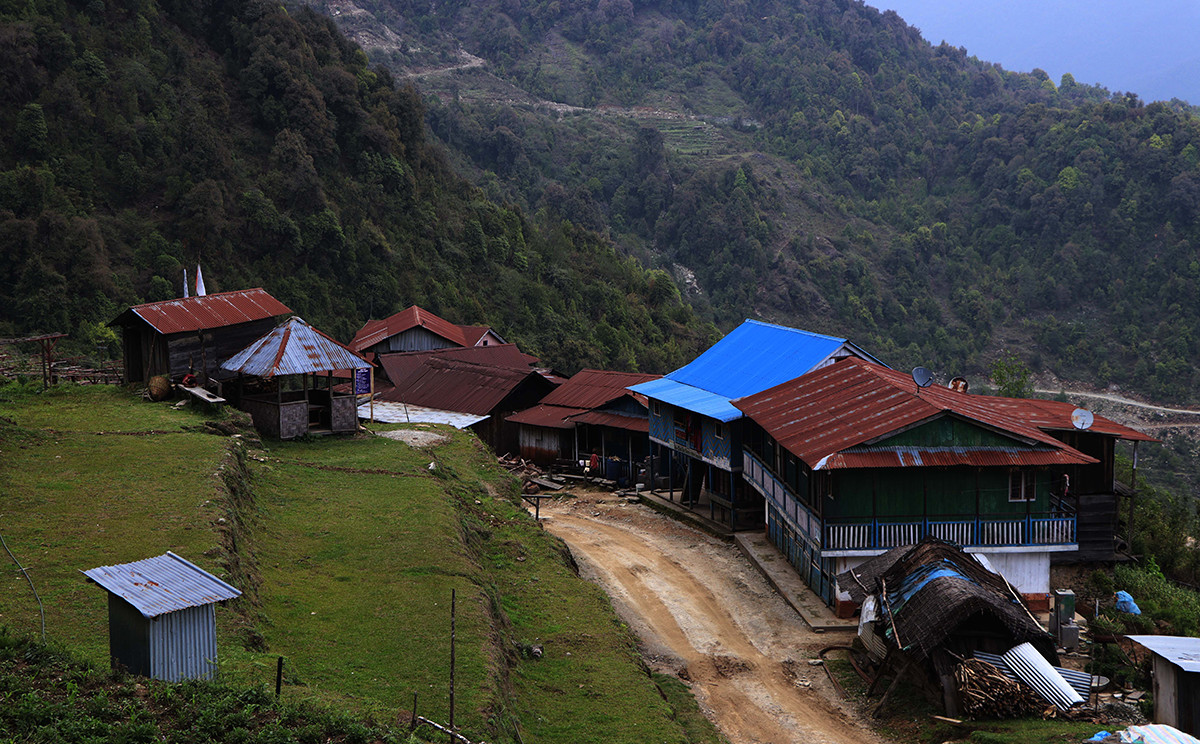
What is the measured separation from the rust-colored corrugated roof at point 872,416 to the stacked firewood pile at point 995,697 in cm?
574

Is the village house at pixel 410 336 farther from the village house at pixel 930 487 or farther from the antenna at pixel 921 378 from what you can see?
the antenna at pixel 921 378

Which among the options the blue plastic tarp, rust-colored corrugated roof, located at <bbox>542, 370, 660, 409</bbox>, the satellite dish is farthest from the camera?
rust-colored corrugated roof, located at <bbox>542, 370, 660, 409</bbox>

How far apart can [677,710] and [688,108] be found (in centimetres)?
13282

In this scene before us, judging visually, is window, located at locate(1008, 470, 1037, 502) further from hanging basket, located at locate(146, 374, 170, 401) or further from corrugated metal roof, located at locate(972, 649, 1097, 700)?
hanging basket, located at locate(146, 374, 170, 401)

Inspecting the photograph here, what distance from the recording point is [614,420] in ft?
120

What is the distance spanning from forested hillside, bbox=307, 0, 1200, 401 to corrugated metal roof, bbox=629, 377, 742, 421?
63.7 meters

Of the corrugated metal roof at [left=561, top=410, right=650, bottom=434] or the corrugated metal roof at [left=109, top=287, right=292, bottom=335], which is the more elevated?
the corrugated metal roof at [left=109, top=287, right=292, bottom=335]

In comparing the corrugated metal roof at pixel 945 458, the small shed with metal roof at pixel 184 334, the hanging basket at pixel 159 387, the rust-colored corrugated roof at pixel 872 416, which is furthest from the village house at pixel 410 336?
the corrugated metal roof at pixel 945 458

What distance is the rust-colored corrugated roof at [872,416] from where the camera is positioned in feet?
73.1

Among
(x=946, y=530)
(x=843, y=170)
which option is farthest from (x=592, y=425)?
(x=843, y=170)

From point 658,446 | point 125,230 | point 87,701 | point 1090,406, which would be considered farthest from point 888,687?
point 1090,406

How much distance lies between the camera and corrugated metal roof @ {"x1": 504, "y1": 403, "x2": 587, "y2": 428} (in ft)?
123

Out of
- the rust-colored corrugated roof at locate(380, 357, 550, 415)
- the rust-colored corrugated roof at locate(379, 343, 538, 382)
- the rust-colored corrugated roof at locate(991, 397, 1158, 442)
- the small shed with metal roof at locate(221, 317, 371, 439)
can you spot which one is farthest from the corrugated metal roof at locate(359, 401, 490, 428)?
the rust-colored corrugated roof at locate(991, 397, 1158, 442)

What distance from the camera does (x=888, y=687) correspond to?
1894 centimetres
